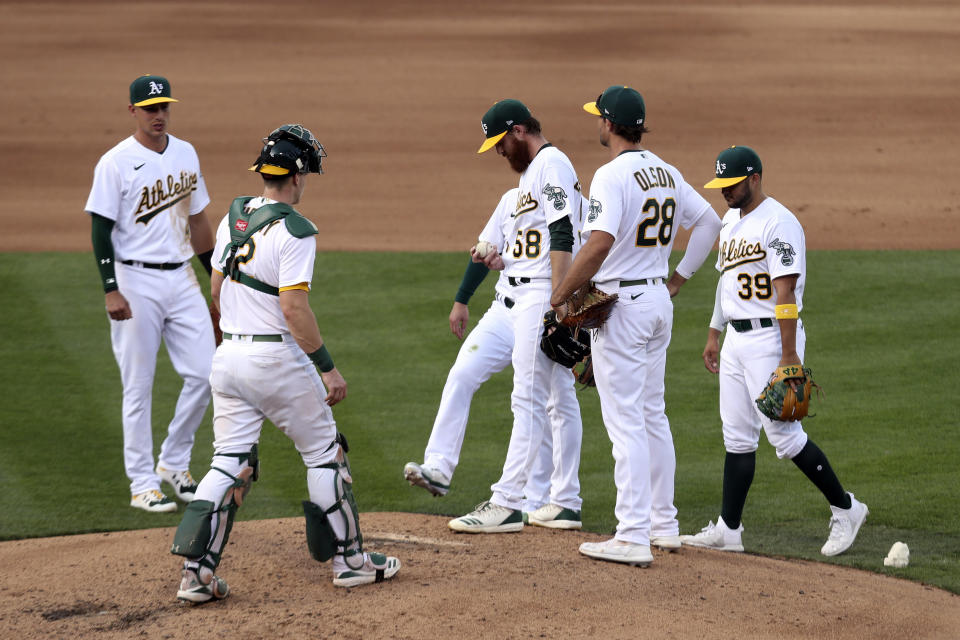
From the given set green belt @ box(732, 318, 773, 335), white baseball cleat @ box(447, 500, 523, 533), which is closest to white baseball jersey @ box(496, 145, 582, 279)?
green belt @ box(732, 318, 773, 335)

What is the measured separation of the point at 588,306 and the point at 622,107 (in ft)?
2.97

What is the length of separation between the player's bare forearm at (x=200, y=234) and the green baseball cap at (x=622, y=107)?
2828 millimetres

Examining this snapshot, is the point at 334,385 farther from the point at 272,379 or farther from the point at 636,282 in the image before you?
the point at 636,282

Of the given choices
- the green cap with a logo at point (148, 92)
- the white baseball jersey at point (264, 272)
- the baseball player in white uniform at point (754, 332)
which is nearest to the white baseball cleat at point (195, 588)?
the white baseball jersey at point (264, 272)

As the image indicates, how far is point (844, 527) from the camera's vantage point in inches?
237

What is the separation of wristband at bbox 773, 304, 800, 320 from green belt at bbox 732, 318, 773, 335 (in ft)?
0.67

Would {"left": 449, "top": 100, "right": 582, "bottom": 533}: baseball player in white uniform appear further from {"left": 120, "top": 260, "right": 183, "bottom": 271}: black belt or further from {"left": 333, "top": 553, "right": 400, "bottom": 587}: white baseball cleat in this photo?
{"left": 120, "top": 260, "right": 183, "bottom": 271}: black belt

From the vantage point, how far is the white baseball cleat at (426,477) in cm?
575

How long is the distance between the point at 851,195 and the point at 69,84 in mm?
14706

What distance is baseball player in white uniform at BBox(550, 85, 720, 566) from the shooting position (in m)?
5.25

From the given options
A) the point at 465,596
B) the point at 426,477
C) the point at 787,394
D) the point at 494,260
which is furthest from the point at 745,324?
the point at 465,596

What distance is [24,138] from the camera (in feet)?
66.0

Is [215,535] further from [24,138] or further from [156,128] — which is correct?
[24,138]

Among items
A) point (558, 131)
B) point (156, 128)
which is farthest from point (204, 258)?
point (558, 131)
